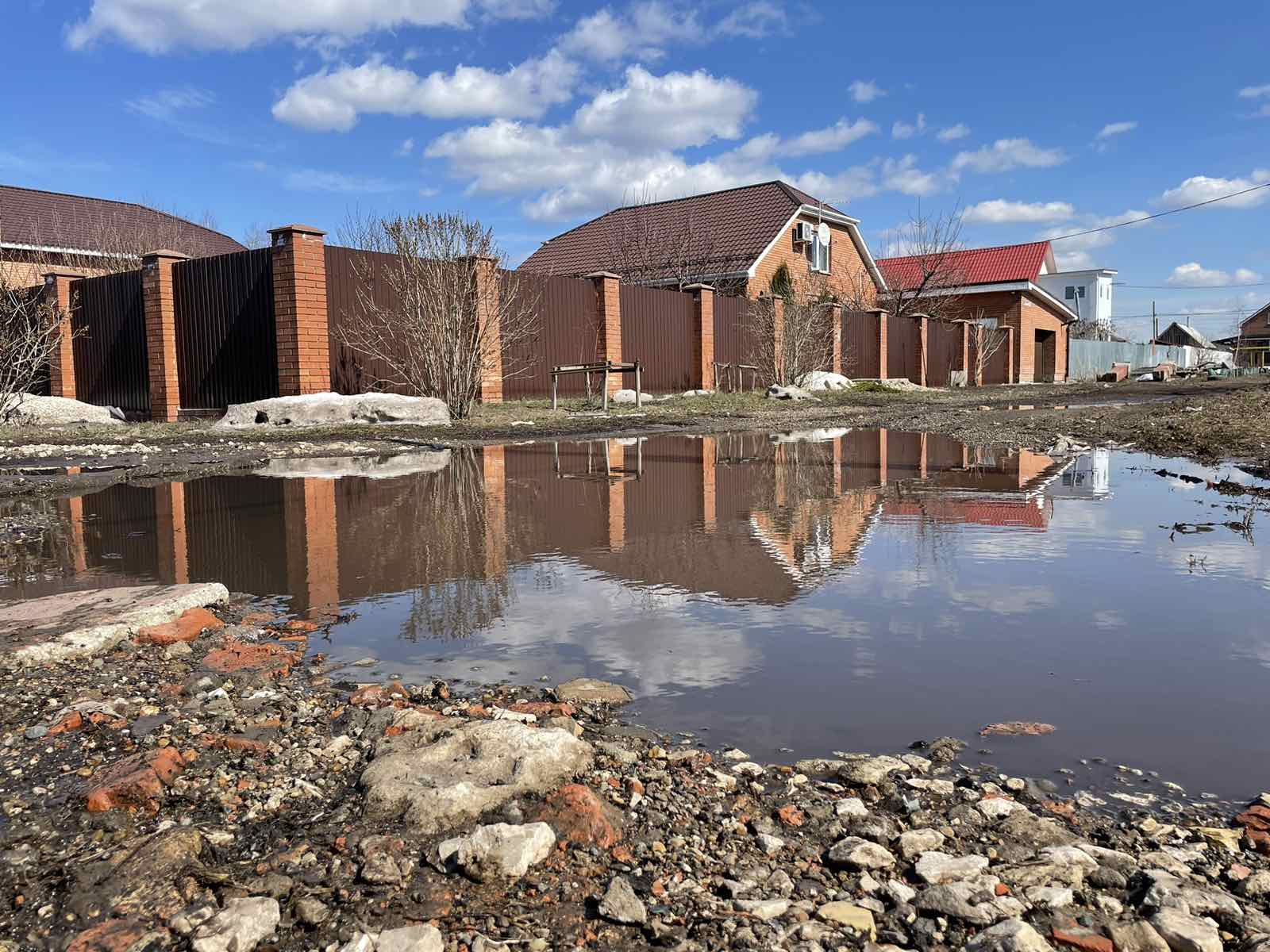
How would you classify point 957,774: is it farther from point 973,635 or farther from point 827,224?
point 827,224

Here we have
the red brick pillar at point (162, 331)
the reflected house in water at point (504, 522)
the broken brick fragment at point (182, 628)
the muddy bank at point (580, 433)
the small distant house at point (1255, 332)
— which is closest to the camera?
the broken brick fragment at point (182, 628)

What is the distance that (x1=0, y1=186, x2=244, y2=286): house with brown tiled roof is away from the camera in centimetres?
2633

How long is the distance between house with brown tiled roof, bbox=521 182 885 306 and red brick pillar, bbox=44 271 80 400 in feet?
49.7

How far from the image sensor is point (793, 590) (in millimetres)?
→ 3822

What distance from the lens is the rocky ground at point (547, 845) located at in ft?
5.11

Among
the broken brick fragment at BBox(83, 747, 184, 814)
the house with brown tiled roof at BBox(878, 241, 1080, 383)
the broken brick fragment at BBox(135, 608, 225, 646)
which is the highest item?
the house with brown tiled roof at BBox(878, 241, 1080, 383)

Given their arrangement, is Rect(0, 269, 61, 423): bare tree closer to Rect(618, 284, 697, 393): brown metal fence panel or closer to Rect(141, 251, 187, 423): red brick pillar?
Rect(141, 251, 187, 423): red brick pillar

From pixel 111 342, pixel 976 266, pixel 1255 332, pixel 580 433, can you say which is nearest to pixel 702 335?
pixel 580 433

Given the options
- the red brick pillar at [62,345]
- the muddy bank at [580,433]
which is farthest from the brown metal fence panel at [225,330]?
the red brick pillar at [62,345]

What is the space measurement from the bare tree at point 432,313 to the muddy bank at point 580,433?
93 centimetres

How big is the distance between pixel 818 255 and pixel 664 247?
5359mm

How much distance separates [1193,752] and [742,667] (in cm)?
118

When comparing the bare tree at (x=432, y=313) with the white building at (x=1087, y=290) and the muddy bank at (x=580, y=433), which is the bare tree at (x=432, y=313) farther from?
the white building at (x=1087, y=290)

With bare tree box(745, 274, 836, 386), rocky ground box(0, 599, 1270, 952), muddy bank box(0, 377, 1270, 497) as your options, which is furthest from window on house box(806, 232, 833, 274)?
rocky ground box(0, 599, 1270, 952)
